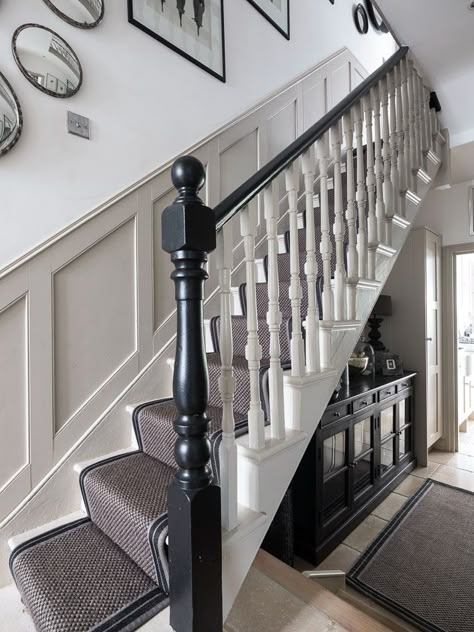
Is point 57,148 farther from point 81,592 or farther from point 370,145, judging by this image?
point 81,592

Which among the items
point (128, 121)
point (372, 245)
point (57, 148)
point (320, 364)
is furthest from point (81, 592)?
point (128, 121)

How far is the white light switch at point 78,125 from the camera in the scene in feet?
5.13

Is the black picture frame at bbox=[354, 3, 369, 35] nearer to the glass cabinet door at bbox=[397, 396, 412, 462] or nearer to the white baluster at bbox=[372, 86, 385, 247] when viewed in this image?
the white baluster at bbox=[372, 86, 385, 247]

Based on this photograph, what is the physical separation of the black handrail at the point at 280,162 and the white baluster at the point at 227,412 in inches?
2.6


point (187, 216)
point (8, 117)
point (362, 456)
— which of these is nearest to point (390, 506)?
point (362, 456)

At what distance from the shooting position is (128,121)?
1.77 metres

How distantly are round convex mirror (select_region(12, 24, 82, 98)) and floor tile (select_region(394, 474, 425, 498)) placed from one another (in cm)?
351

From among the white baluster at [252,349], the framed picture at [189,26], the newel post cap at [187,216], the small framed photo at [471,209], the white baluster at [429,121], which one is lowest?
the white baluster at [252,349]

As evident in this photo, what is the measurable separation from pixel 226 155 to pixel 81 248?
1.18 m

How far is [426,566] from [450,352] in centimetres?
228

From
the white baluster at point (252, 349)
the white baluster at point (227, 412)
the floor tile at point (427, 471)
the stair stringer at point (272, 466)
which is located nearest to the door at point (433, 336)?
the floor tile at point (427, 471)

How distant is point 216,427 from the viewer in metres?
1.32

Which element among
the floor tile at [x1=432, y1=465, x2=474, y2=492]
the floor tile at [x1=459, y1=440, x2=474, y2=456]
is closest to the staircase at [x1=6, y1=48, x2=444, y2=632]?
the floor tile at [x1=432, y1=465, x2=474, y2=492]

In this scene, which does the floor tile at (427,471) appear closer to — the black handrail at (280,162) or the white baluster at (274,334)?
the white baluster at (274,334)
